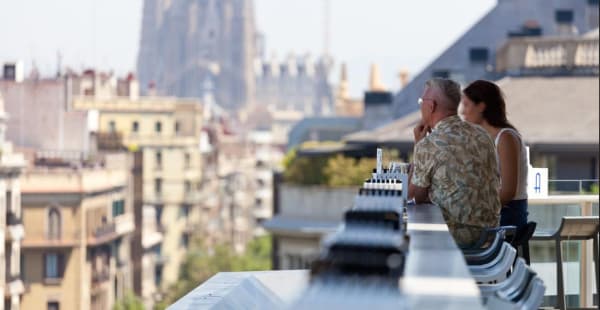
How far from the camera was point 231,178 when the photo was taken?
163 metres

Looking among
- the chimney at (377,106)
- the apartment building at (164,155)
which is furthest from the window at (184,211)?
the chimney at (377,106)

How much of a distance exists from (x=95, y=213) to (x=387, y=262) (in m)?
70.9

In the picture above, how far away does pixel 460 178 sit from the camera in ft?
27.4

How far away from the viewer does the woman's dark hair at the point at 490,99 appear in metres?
9.59

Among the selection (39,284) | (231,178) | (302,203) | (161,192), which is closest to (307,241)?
(302,203)

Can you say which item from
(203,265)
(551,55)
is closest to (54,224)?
(203,265)

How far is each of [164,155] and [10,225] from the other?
59100 millimetres

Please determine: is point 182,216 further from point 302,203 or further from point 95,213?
point 302,203

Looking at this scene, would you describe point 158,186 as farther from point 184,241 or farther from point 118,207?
point 118,207

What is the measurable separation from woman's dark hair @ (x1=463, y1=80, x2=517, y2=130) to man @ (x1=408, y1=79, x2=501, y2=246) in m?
1.10

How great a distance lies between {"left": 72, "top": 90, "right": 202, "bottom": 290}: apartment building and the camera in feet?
360

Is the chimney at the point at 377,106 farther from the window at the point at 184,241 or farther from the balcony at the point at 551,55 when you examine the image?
the window at the point at 184,241

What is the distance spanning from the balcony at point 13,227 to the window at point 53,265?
27.4 feet

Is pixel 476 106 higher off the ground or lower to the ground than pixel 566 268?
higher
